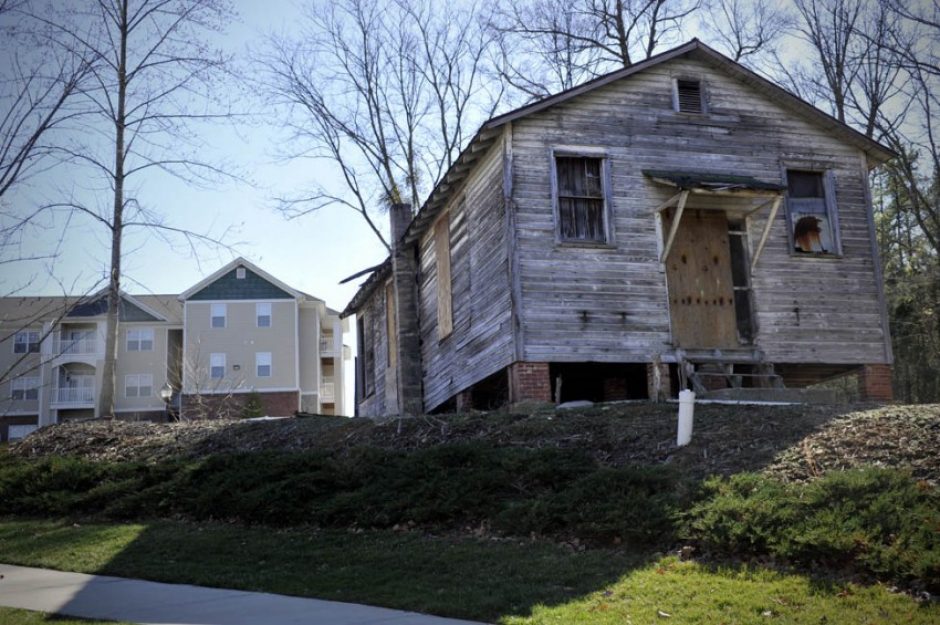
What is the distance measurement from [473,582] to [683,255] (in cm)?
998

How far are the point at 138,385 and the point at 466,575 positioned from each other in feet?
150

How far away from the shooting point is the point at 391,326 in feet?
82.9

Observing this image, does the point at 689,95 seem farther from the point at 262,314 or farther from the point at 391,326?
the point at 262,314

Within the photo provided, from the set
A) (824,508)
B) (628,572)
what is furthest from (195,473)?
(824,508)

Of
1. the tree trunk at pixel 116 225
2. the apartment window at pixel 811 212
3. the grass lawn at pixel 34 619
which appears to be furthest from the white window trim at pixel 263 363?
the grass lawn at pixel 34 619

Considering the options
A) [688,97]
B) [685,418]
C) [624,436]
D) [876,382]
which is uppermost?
[688,97]

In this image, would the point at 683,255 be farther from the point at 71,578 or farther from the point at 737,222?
the point at 71,578

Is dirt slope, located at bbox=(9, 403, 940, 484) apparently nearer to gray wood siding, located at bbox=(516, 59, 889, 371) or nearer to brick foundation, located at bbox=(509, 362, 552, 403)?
brick foundation, located at bbox=(509, 362, 552, 403)

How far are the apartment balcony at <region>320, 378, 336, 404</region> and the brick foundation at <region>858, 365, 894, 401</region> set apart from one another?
38264 mm

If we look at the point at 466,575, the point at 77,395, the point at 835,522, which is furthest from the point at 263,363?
the point at 835,522

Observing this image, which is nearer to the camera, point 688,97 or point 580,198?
point 580,198

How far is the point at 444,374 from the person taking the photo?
70.1ft

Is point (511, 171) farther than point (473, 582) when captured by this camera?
Yes

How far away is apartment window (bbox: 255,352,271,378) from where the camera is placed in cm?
4941
